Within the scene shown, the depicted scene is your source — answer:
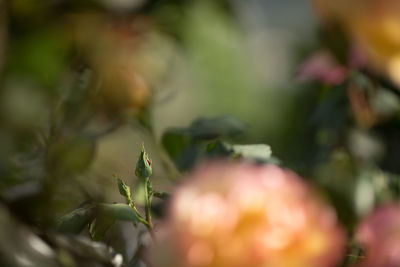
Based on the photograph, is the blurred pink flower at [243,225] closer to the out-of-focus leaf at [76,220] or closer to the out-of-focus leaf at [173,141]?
the out-of-focus leaf at [76,220]

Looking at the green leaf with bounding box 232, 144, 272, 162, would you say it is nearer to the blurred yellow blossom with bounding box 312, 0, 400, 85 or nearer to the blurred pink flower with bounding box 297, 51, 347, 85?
the blurred yellow blossom with bounding box 312, 0, 400, 85

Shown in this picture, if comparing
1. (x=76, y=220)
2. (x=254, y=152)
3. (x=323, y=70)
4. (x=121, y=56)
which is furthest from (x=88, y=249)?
(x=323, y=70)

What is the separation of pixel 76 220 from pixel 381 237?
21 centimetres

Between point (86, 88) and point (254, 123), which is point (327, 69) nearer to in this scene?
point (254, 123)

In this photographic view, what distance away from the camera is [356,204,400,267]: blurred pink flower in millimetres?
436

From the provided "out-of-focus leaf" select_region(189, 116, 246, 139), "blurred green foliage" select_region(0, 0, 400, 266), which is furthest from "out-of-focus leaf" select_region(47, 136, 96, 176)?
"out-of-focus leaf" select_region(189, 116, 246, 139)

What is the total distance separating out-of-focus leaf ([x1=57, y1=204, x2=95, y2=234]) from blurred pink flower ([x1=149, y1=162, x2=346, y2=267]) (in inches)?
3.4

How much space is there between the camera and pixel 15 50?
527 millimetres

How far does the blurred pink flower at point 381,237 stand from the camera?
44 cm

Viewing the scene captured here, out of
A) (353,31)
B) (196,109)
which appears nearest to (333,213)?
(353,31)

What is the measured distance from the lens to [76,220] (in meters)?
0.48

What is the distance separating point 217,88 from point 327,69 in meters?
0.25

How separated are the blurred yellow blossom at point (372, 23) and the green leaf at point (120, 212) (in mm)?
198

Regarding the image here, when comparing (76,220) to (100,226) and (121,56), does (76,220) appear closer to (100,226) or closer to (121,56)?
(100,226)
